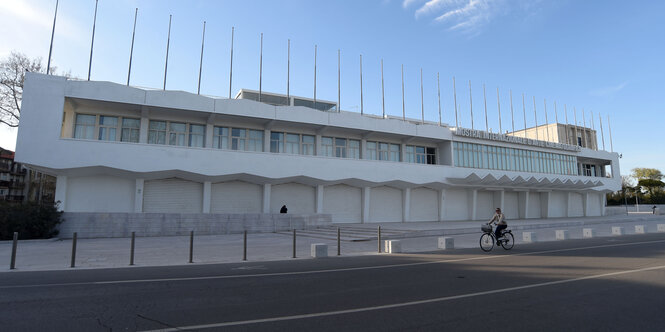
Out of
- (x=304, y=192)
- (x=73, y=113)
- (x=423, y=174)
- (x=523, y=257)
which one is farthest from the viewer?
(x=423, y=174)

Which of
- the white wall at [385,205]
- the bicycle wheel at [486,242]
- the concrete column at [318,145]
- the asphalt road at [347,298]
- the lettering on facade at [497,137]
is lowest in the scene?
the asphalt road at [347,298]

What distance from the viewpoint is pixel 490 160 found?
4241 centimetres

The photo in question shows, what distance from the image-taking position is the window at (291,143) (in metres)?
33.6

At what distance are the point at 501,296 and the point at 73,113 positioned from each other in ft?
105

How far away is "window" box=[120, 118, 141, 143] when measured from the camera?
95.1 ft

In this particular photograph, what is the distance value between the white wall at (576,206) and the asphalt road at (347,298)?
48033 millimetres

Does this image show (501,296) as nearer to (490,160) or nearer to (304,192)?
(304,192)

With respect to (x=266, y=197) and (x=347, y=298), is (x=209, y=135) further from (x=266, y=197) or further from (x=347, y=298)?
(x=347, y=298)

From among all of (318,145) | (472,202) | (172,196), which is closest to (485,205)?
(472,202)

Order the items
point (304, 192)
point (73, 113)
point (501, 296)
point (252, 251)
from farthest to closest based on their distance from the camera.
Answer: point (304, 192) → point (73, 113) → point (252, 251) → point (501, 296)

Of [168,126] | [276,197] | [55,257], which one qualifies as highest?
[168,126]

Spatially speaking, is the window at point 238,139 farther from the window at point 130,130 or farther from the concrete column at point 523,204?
the concrete column at point 523,204

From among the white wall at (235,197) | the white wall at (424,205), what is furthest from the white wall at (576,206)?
the white wall at (235,197)

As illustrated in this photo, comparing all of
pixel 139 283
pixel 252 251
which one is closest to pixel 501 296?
pixel 139 283
